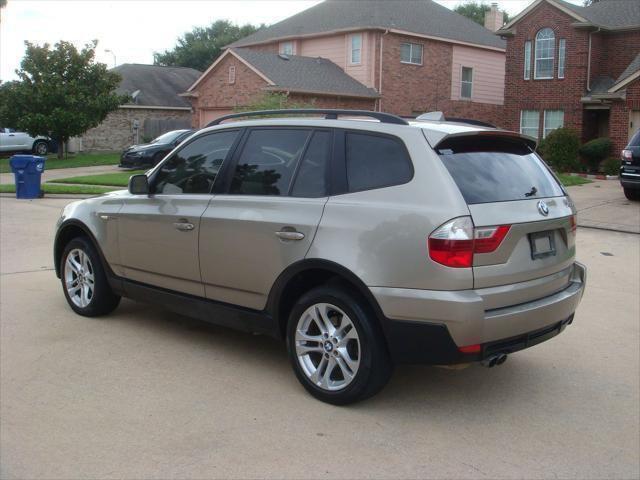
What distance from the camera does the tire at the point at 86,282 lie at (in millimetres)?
6504

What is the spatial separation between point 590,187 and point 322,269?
17.0 metres

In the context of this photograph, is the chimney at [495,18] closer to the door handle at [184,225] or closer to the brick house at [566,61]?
the brick house at [566,61]

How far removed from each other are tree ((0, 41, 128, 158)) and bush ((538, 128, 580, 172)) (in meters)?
19.6

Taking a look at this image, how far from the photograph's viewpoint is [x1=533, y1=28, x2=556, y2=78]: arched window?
27.9 metres

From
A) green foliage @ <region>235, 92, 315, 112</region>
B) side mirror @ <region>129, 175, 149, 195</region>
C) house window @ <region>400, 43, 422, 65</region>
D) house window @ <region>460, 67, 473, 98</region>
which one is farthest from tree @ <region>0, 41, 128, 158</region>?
side mirror @ <region>129, 175, 149, 195</region>

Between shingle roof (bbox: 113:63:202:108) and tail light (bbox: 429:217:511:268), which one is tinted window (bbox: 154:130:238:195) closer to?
tail light (bbox: 429:217:511:268)

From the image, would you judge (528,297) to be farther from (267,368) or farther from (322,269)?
(267,368)

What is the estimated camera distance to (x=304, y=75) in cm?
2986

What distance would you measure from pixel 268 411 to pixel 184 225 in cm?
169

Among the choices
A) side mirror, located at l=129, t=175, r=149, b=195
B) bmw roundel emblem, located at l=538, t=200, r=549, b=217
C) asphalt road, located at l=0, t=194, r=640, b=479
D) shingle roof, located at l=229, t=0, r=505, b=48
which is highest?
shingle roof, located at l=229, t=0, r=505, b=48

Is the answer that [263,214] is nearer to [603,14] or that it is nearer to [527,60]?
A: [527,60]

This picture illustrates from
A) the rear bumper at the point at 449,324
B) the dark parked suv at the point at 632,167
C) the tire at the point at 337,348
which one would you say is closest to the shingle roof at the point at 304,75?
the dark parked suv at the point at 632,167

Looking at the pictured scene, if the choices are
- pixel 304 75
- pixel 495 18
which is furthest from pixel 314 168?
pixel 495 18

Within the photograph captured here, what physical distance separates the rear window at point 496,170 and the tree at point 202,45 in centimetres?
5938
